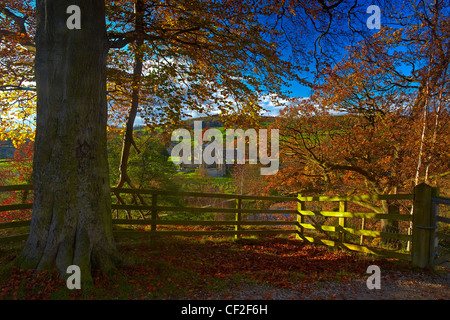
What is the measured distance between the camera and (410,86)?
998cm

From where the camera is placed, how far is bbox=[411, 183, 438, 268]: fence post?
497 centimetres

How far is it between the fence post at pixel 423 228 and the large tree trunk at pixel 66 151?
5.37 meters

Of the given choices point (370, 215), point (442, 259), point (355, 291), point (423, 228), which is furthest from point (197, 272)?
point (442, 259)

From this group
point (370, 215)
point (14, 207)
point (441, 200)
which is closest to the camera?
point (441, 200)

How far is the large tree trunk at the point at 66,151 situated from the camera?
4.00 metres

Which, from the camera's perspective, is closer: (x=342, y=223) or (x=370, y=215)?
(x=370, y=215)

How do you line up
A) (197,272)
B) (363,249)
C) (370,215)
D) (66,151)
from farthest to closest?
(363,249) < (370,215) < (197,272) < (66,151)

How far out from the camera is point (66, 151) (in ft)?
13.2

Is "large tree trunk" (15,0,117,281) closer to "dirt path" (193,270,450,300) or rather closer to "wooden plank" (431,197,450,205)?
"dirt path" (193,270,450,300)

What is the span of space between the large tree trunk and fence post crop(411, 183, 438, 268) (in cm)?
537

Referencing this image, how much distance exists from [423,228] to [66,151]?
6.18m

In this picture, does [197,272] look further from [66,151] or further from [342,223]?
[342,223]

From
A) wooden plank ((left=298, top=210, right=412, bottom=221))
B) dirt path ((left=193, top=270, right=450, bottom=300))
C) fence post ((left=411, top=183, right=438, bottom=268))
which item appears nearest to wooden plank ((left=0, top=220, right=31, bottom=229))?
dirt path ((left=193, top=270, right=450, bottom=300))

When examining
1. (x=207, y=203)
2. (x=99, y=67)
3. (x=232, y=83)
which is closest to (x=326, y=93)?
(x=232, y=83)
